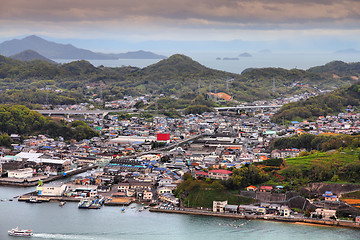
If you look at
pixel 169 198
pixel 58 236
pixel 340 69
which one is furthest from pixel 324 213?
pixel 340 69

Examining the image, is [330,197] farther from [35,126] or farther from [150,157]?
[35,126]

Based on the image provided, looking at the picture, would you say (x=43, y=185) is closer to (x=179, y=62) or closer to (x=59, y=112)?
(x=59, y=112)

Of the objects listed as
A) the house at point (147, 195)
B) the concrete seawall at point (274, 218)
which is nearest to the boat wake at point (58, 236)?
the concrete seawall at point (274, 218)

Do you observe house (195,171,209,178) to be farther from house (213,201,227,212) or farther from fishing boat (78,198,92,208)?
fishing boat (78,198,92,208)

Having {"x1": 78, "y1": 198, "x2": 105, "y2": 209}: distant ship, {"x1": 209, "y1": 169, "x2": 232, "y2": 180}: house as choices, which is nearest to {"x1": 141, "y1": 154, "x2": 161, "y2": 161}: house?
{"x1": 209, "y1": 169, "x2": 232, "y2": 180}: house

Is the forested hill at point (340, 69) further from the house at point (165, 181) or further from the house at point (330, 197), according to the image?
the house at point (330, 197)

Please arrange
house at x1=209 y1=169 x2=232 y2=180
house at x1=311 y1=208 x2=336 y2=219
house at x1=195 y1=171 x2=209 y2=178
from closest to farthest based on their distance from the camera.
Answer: house at x1=311 y1=208 x2=336 y2=219 → house at x1=209 y1=169 x2=232 y2=180 → house at x1=195 y1=171 x2=209 y2=178
